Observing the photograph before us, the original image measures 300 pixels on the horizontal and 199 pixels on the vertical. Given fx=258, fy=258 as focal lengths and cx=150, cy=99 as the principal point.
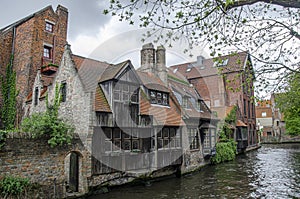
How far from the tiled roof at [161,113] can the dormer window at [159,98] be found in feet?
1.12

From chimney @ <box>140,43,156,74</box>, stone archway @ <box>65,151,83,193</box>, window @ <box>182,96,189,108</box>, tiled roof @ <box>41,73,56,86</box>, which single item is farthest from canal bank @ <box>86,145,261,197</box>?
tiled roof @ <box>41,73,56,86</box>

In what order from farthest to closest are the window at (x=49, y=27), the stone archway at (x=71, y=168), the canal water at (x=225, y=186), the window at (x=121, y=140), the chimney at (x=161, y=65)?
the window at (x=49, y=27) < the chimney at (x=161, y=65) < the stone archway at (x=71, y=168) < the window at (x=121, y=140) < the canal water at (x=225, y=186)

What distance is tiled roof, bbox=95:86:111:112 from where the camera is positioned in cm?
1223

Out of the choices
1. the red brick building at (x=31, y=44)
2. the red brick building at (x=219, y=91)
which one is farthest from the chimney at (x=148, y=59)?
the red brick building at (x=219, y=91)

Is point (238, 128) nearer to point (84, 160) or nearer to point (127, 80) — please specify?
point (127, 80)

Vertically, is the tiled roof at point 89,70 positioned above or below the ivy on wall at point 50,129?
above

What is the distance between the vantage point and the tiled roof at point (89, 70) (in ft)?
43.0

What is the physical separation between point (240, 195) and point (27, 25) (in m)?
18.6

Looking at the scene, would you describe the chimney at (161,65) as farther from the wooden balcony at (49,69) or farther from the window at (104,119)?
the window at (104,119)

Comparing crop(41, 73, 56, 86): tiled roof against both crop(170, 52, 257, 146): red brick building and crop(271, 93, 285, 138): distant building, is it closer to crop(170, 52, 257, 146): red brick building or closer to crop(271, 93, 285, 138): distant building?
crop(170, 52, 257, 146): red brick building

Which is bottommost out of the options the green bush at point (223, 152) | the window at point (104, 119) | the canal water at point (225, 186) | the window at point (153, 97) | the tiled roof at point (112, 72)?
the canal water at point (225, 186)

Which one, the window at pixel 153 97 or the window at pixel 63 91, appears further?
the window at pixel 153 97

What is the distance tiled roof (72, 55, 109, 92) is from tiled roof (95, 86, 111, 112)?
1.03 feet

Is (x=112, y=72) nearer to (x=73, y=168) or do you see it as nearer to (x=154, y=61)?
(x=73, y=168)
